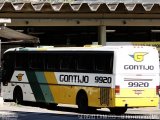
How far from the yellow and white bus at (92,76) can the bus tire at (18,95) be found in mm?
240

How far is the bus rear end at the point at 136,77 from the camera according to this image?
24.2m

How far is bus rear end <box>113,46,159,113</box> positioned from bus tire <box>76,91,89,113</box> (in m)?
1.97

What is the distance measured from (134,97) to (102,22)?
19.2m

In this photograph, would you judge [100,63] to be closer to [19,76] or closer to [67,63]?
[67,63]

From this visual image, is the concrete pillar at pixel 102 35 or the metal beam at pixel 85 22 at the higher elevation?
the metal beam at pixel 85 22

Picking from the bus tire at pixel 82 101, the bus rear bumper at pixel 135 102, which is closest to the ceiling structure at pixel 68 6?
the bus tire at pixel 82 101

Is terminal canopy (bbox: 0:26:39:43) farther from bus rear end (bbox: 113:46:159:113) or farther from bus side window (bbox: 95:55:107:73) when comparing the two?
bus rear end (bbox: 113:46:159:113)

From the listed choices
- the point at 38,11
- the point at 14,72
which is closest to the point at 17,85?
the point at 14,72

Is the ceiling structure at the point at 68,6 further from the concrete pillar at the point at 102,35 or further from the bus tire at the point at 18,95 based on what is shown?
the bus tire at the point at 18,95

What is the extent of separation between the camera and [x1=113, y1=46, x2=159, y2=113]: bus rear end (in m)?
24.2

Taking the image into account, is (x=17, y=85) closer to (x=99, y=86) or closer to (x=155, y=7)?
(x=99, y=86)

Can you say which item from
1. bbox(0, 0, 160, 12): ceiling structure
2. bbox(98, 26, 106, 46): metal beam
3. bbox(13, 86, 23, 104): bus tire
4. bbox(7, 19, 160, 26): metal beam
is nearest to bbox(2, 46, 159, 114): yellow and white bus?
→ bbox(13, 86, 23, 104): bus tire

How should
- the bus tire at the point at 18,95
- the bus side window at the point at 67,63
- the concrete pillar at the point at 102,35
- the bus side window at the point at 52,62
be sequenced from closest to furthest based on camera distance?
the bus side window at the point at 67,63 → the bus side window at the point at 52,62 → the bus tire at the point at 18,95 → the concrete pillar at the point at 102,35

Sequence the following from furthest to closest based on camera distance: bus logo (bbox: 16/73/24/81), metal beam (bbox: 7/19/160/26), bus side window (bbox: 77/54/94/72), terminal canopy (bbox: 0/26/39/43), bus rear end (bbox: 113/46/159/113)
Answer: metal beam (bbox: 7/19/160/26) < terminal canopy (bbox: 0/26/39/43) < bus logo (bbox: 16/73/24/81) < bus side window (bbox: 77/54/94/72) < bus rear end (bbox: 113/46/159/113)
